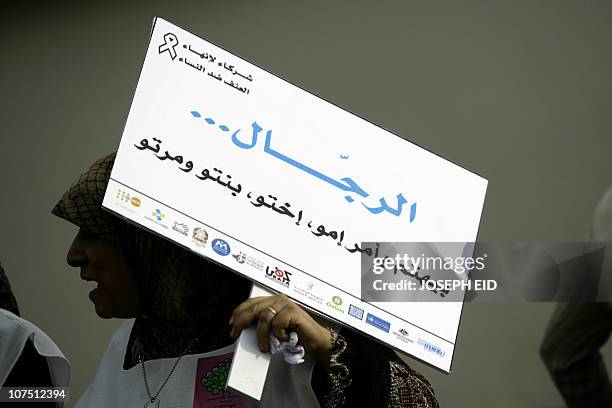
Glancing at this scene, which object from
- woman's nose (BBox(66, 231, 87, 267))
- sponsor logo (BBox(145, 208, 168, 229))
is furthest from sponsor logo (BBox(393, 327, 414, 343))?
woman's nose (BBox(66, 231, 87, 267))

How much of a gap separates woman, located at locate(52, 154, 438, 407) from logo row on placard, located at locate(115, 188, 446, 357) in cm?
13

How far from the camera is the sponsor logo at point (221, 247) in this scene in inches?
48.8

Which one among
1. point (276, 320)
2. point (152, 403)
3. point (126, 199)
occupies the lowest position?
point (152, 403)

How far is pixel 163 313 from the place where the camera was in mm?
1523

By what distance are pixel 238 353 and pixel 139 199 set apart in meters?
0.24

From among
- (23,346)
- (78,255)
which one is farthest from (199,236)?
(23,346)

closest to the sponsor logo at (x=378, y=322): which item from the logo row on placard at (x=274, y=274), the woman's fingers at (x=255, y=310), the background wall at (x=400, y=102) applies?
the logo row on placard at (x=274, y=274)

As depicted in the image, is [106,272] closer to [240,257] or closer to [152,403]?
[152,403]

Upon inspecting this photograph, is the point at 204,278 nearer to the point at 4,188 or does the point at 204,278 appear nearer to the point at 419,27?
the point at 419,27

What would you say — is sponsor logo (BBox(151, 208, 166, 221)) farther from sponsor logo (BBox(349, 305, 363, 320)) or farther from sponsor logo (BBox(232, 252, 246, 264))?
sponsor logo (BBox(349, 305, 363, 320))

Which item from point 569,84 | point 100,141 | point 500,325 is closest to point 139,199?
point 500,325

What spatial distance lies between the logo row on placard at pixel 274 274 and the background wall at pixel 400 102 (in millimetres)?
808

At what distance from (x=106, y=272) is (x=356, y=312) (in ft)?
1.56

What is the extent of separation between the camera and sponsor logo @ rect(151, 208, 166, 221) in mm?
1243
